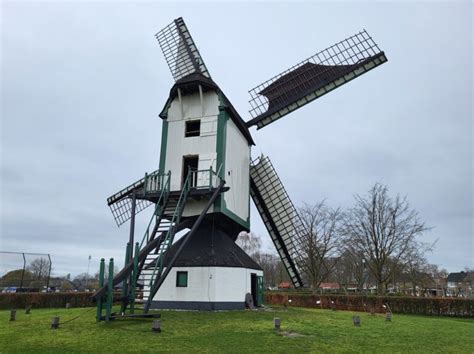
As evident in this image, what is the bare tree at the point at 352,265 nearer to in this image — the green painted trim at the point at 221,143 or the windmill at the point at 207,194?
the windmill at the point at 207,194

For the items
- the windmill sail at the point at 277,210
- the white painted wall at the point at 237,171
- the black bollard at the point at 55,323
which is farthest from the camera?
the windmill sail at the point at 277,210

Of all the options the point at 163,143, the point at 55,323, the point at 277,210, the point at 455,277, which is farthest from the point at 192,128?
the point at 455,277

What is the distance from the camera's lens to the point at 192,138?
19.0 m

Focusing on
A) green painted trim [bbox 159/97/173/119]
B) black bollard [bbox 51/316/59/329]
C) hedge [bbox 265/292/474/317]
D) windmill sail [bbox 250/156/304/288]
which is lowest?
hedge [bbox 265/292/474/317]

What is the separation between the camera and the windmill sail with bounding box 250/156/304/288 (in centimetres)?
2317

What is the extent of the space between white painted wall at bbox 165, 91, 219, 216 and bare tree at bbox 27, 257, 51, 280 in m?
16.8

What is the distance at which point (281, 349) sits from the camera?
28.5ft

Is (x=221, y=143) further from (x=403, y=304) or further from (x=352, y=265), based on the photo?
(x=352, y=265)

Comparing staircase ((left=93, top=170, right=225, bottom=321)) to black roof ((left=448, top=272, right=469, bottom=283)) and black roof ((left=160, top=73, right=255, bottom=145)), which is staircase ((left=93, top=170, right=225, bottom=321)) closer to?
black roof ((left=160, top=73, right=255, bottom=145))

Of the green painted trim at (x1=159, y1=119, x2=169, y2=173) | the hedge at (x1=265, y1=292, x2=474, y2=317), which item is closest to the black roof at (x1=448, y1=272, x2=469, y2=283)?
the hedge at (x1=265, y1=292, x2=474, y2=317)

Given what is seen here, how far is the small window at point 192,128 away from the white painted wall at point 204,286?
6.96 metres

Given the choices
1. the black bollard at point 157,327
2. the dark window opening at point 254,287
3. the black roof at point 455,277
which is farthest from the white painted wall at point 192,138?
the black roof at point 455,277

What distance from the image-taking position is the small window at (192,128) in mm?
19297

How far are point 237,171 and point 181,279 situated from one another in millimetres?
6819
